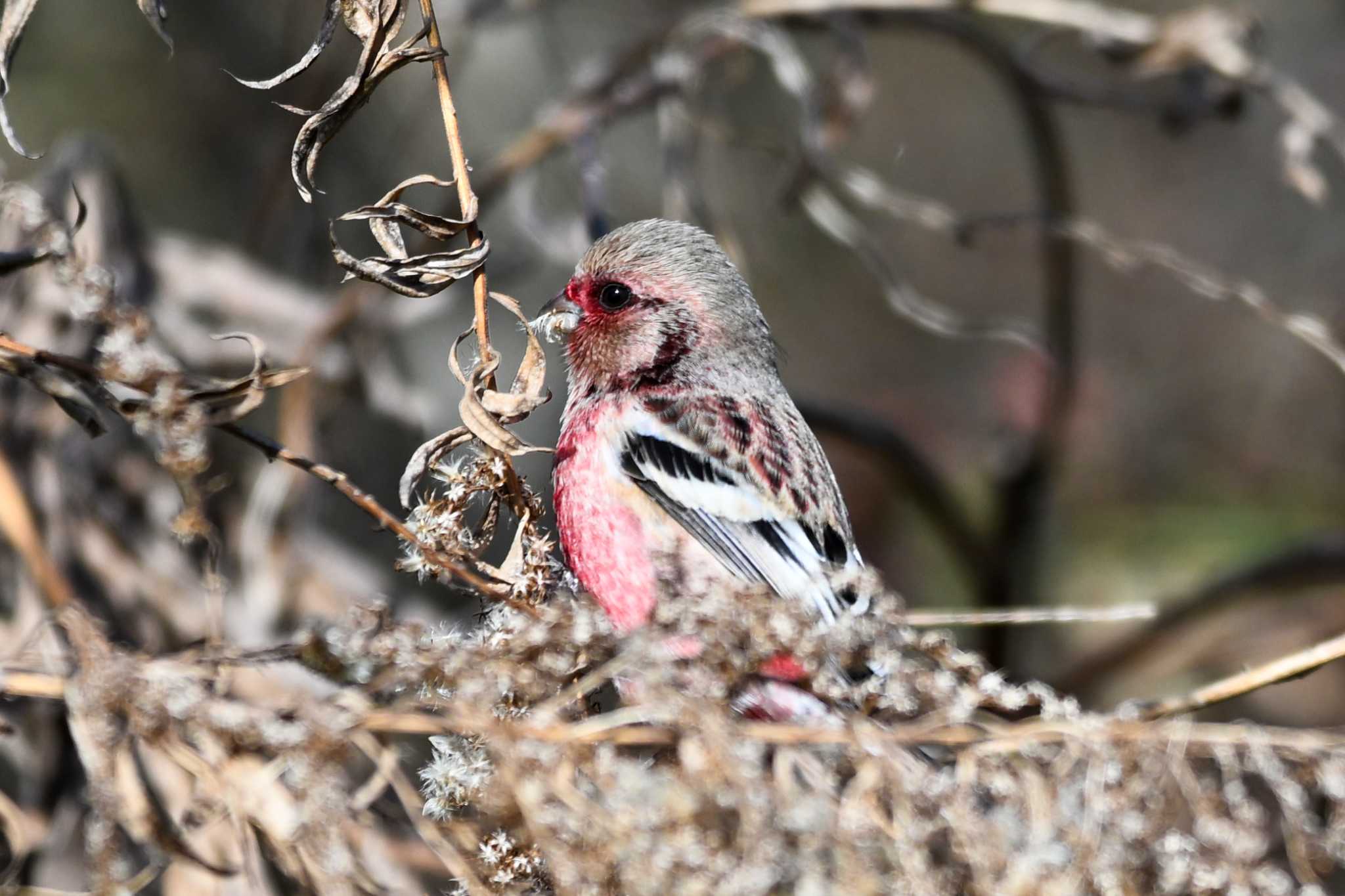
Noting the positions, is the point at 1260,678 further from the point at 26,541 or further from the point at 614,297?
the point at 26,541

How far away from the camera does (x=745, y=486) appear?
2.79 m

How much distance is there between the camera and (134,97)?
5297 mm

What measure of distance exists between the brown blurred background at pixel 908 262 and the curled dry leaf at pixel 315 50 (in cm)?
148

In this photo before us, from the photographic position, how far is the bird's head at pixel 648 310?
2.95 metres

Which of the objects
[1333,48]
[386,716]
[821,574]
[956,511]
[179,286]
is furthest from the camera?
[1333,48]

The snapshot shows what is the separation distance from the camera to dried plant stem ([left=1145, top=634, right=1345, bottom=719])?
1.67 m

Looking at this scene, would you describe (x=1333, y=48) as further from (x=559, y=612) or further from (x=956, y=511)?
(x=559, y=612)

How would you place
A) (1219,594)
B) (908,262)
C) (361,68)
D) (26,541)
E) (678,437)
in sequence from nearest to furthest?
(361,68) → (26,541) → (678,437) → (1219,594) → (908,262)

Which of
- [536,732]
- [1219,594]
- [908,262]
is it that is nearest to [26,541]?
[536,732]

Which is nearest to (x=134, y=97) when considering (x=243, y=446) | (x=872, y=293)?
(x=243, y=446)

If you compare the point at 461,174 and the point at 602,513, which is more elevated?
the point at 461,174

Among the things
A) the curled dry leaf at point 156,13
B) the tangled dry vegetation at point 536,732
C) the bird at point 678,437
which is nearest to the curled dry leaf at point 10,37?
the tangled dry vegetation at point 536,732

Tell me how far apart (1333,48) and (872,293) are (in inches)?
131

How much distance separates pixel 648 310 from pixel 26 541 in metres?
1.44
